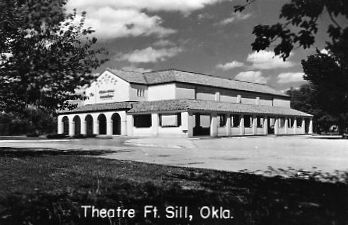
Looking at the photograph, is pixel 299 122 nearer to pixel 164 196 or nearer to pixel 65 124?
pixel 65 124

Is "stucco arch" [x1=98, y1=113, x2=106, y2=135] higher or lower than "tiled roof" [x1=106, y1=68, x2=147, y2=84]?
lower

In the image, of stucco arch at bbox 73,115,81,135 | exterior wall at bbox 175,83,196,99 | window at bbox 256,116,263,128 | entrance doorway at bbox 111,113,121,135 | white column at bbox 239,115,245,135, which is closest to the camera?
exterior wall at bbox 175,83,196,99

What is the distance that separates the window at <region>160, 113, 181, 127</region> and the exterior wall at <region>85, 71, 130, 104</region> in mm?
7515

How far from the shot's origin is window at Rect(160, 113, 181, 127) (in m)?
43.5

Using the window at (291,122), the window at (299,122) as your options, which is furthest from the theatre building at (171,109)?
the window at (299,122)

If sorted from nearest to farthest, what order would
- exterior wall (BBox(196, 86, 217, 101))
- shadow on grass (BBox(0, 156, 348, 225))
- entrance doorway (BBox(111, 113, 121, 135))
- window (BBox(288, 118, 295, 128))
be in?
shadow on grass (BBox(0, 156, 348, 225)) → exterior wall (BBox(196, 86, 217, 101)) → entrance doorway (BBox(111, 113, 121, 135)) → window (BBox(288, 118, 295, 128))

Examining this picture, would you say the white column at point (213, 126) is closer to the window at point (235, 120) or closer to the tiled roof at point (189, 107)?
the tiled roof at point (189, 107)

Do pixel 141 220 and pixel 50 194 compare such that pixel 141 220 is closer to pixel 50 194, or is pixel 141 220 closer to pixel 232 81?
pixel 50 194

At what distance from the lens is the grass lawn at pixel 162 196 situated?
5.52 m

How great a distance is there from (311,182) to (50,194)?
19.6 feet

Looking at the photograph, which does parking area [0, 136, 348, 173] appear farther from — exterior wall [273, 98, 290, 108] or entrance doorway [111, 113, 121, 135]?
exterior wall [273, 98, 290, 108]

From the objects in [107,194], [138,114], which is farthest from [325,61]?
[138,114]

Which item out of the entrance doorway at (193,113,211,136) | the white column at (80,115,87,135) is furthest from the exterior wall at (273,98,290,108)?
the white column at (80,115,87,135)

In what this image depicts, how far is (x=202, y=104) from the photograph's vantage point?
150 feet
